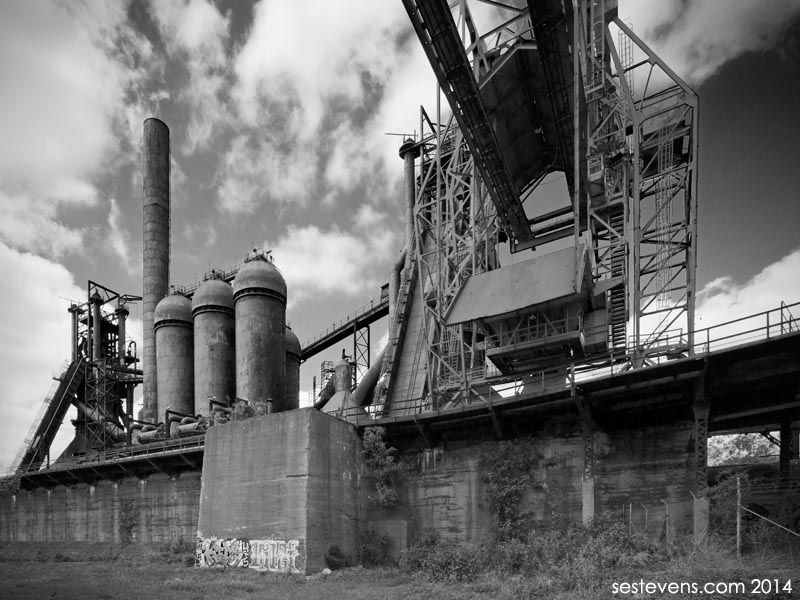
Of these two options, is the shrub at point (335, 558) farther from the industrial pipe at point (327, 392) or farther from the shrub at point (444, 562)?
the industrial pipe at point (327, 392)

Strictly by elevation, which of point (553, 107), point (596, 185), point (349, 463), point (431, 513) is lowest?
point (431, 513)

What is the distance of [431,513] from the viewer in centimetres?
2795

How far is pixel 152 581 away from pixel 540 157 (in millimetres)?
32122

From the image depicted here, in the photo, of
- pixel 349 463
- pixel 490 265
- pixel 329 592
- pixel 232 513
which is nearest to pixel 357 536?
pixel 349 463

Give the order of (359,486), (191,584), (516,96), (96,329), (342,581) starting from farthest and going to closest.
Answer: (96,329), (516,96), (359,486), (342,581), (191,584)

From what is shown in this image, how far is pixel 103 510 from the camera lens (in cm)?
4178

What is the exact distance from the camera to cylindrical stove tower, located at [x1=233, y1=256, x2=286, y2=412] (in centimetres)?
4225

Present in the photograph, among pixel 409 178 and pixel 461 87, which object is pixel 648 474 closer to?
pixel 461 87

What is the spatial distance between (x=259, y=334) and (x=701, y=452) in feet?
96.3

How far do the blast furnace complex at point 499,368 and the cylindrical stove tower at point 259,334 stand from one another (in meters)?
0.14

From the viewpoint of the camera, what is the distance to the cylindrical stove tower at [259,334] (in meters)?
42.2

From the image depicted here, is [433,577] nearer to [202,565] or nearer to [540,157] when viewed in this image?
[202,565]

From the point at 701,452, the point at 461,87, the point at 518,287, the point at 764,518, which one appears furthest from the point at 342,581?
the point at 461,87

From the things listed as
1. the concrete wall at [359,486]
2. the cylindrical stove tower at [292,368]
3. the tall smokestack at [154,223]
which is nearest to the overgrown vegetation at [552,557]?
the concrete wall at [359,486]
